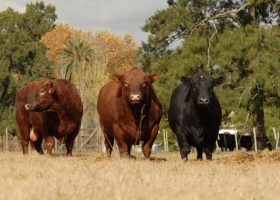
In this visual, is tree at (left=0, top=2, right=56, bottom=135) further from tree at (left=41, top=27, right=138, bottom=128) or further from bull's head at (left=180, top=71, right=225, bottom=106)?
bull's head at (left=180, top=71, right=225, bottom=106)

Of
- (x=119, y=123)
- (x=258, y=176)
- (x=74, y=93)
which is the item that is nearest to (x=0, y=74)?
(x=74, y=93)

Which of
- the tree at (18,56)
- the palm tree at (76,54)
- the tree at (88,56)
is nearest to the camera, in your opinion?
the tree at (88,56)

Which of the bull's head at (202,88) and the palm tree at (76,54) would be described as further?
the palm tree at (76,54)

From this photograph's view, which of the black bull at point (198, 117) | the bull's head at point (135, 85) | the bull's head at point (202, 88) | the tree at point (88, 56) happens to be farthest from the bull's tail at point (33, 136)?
the tree at point (88, 56)

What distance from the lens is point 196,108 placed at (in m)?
12.9

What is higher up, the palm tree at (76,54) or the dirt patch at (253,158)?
the palm tree at (76,54)

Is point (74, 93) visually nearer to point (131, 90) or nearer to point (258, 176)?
point (131, 90)

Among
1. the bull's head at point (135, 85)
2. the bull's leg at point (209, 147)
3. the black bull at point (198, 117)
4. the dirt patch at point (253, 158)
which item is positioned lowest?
the dirt patch at point (253, 158)

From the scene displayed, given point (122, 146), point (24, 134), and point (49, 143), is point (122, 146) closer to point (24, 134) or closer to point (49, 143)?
point (49, 143)

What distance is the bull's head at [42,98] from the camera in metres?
15.8

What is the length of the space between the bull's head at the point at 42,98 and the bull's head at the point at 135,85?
308 centimetres

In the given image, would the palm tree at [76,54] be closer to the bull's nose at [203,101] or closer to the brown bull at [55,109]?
the brown bull at [55,109]

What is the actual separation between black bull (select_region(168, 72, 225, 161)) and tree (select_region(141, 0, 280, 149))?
1082 cm

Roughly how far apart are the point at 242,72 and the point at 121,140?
529 inches
